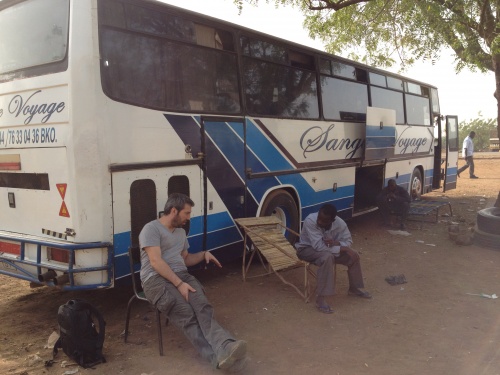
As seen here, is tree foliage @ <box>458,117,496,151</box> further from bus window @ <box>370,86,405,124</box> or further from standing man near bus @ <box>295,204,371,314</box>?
standing man near bus @ <box>295,204,371,314</box>

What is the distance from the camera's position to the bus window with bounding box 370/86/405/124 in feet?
29.3

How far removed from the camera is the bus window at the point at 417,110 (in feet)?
34.3

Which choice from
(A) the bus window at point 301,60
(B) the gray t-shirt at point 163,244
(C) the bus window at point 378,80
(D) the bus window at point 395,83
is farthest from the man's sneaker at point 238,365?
(D) the bus window at point 395,83

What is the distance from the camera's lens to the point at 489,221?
7.46 meters

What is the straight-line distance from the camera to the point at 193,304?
3.74m

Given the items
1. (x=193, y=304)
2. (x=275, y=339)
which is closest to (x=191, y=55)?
(x=193, y=304)

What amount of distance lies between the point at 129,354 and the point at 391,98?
7.88m

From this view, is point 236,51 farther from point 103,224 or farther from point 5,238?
point 5,238

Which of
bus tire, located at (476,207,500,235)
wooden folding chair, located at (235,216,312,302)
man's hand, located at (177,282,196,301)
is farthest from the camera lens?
bus tire, located at (476,207,500,235)

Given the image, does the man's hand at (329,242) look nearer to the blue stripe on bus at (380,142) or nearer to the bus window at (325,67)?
the bus window at (325,67)

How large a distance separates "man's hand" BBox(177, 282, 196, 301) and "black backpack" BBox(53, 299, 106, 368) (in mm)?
785

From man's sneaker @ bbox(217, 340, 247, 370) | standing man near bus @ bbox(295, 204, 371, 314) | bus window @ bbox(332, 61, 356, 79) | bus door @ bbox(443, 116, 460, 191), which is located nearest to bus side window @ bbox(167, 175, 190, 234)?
standing man near bus @ bbox(295, 204, 371, 314)

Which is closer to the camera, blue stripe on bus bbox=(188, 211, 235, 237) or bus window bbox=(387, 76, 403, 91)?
blue stripe on bus bbox=(188, 211, 235, 237)

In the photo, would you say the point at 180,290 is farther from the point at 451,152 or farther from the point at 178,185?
the point at 451,152
